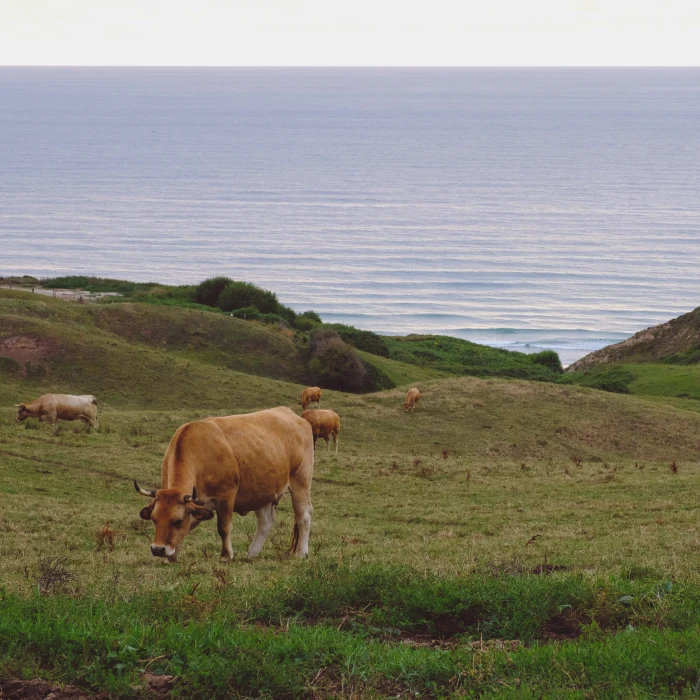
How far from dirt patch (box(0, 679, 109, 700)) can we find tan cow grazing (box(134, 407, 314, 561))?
4.41 meters

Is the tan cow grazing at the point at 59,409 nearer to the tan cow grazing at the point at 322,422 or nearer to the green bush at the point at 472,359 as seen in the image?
the tan cow grazing at the point at 322,422

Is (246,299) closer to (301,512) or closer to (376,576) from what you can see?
(301,512)

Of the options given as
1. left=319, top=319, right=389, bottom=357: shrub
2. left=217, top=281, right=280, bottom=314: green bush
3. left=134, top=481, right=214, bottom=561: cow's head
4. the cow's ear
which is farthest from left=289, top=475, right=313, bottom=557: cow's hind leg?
left=217, top=281, right=280, bottom=314: green bush

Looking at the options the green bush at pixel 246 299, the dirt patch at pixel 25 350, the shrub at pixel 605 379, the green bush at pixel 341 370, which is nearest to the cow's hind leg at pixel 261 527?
the dirt patch at pixel 25 350

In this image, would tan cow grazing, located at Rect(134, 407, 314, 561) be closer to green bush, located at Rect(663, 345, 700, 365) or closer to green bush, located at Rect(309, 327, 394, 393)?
green bush, located at Rect(309, 327, 394, 393)

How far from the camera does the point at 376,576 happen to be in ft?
33.2

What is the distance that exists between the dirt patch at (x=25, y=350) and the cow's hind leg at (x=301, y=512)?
28.8m

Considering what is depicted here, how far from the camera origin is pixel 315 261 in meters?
124

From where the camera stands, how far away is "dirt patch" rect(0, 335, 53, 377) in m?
40.9

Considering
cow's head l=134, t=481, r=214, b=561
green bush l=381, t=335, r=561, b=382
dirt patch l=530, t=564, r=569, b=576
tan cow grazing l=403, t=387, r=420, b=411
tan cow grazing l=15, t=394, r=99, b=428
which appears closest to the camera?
cow's head l=134, t=481, r=214, b=561

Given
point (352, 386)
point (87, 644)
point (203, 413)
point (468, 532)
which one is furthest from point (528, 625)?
point (352, 386)

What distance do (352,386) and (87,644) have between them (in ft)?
138

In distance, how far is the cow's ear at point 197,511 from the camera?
11766 mm

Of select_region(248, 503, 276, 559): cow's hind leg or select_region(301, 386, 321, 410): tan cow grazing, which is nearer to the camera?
select_region(248, 503, 276, 559): cow's hind leg
